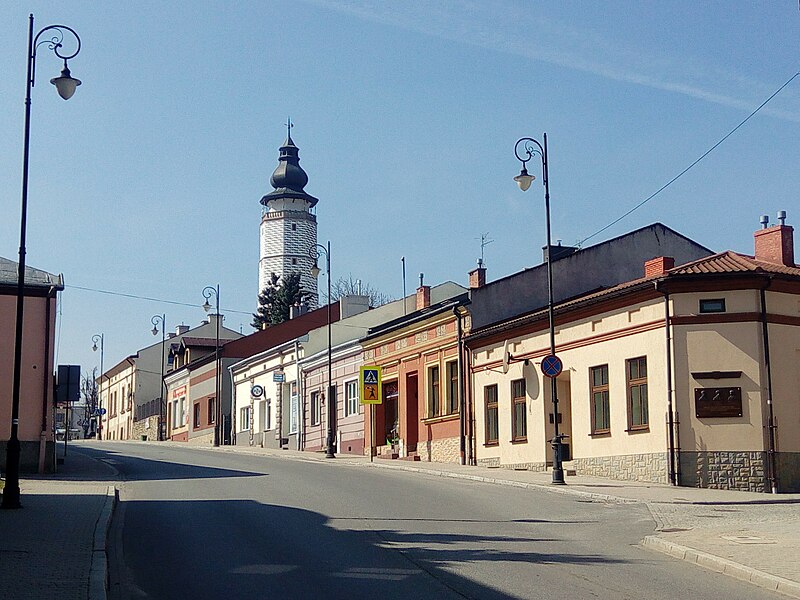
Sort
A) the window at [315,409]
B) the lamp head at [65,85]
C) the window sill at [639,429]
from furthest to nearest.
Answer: the window at [315,409], the window sill at [639,429], the lamp head at [65,85]

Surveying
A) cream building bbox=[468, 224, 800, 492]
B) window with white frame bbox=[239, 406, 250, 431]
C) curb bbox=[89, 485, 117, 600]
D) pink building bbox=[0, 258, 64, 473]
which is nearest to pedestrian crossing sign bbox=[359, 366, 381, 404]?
cream building bbox=[468, 224, 800, 492]

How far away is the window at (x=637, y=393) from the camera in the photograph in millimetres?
25828

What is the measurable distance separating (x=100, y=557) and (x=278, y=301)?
87594 mm

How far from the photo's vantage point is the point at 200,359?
62.5 metres

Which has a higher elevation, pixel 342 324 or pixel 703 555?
pixel 342 324

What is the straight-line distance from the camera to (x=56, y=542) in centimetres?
1346

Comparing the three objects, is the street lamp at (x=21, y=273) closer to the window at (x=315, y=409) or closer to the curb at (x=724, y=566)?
the curb at (x=724, y=566)

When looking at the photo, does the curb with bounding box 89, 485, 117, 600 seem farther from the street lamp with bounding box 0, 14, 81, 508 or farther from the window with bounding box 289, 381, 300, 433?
the window with bounding box 289, 381, 300, 433

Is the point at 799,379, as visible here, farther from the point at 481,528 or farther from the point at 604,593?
the point at 604,593

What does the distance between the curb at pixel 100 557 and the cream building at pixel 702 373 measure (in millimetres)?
13063

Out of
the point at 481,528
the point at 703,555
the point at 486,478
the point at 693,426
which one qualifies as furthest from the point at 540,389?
the point at 703,555

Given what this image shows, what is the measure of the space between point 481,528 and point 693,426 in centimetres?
1035

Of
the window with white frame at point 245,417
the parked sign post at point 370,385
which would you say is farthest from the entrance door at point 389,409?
the window with white frame at point 245,417

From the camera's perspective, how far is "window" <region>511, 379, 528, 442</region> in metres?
30.8
